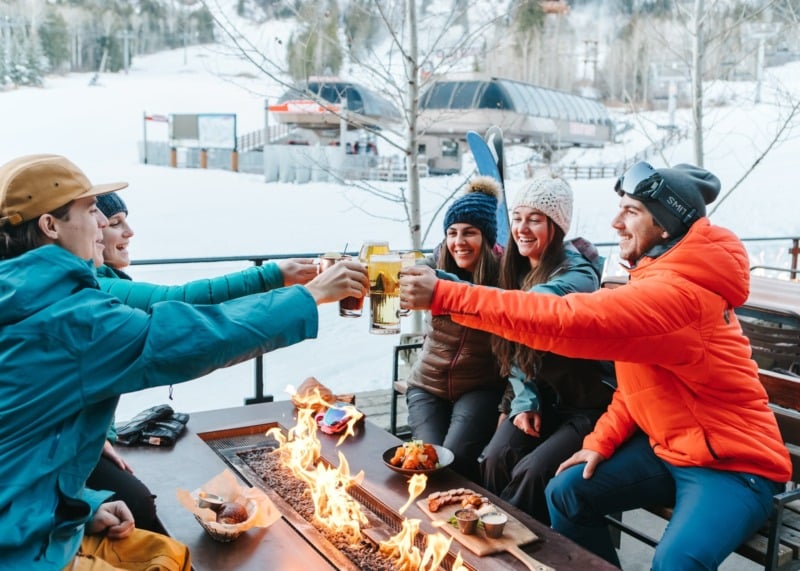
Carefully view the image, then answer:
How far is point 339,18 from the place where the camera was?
8.14 m

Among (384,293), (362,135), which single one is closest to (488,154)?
(384,293)

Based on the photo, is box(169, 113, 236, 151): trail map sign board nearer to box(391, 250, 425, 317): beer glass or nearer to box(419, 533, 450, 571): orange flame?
box(391, 250, 425, 317): beer glass

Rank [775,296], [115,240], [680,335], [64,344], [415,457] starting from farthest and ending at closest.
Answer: [775,296] < [115,240] < [415,457] < [680,335] < [64,344]

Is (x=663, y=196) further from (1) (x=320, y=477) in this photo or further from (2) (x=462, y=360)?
(1) (x=320, y=477)

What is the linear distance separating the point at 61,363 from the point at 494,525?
3.81 ft

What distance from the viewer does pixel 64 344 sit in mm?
1401

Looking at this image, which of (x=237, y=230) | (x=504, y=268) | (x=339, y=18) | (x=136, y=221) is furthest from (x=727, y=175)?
(x=504, y=268)

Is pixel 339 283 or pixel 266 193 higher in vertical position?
pixel 339 283

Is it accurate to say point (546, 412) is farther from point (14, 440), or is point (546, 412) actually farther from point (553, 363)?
point (14, 440)

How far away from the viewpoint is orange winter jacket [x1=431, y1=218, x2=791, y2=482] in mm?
2035

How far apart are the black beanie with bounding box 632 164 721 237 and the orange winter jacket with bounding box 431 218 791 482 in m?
0.05

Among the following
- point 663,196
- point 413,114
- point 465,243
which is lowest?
point 465,243

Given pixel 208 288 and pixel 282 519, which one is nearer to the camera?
pixel 282 519

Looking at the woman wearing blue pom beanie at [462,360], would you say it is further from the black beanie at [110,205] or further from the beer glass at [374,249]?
the black beanie at [110,205]
